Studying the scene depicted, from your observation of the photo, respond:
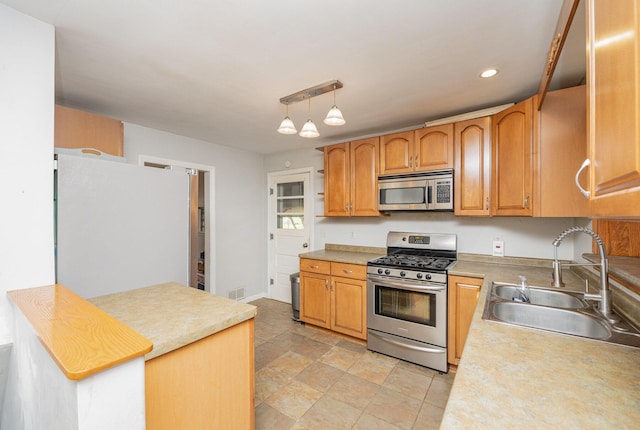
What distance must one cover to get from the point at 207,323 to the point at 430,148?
8.29 ft

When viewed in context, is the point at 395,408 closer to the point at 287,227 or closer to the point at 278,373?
the point at 278,373

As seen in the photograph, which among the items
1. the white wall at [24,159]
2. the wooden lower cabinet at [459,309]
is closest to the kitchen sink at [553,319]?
the wooden lower cabinet at [459,309]

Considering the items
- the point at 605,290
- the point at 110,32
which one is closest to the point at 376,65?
the point at 110,32

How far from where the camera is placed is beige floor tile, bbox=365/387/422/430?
1868 millimetres

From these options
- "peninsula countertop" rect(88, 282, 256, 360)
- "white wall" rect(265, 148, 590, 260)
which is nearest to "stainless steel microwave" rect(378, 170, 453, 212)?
"white wall" rect(265, 148, 590, 260)

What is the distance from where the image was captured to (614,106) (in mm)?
572

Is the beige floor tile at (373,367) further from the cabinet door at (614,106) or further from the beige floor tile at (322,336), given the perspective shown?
the cabinet door at (614,106)

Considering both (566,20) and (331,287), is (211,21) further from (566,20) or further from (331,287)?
(331,287)

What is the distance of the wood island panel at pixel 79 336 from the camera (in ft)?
2.13

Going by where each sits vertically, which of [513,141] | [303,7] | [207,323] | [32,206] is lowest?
[207,323]

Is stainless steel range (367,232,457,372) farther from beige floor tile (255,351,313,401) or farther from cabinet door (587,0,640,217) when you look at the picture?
cabinet door (587,0,640,217)

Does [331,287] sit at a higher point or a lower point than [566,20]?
Result: lower

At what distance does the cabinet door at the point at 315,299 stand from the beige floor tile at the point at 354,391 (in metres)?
0.86

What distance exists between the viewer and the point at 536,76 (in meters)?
2.04
